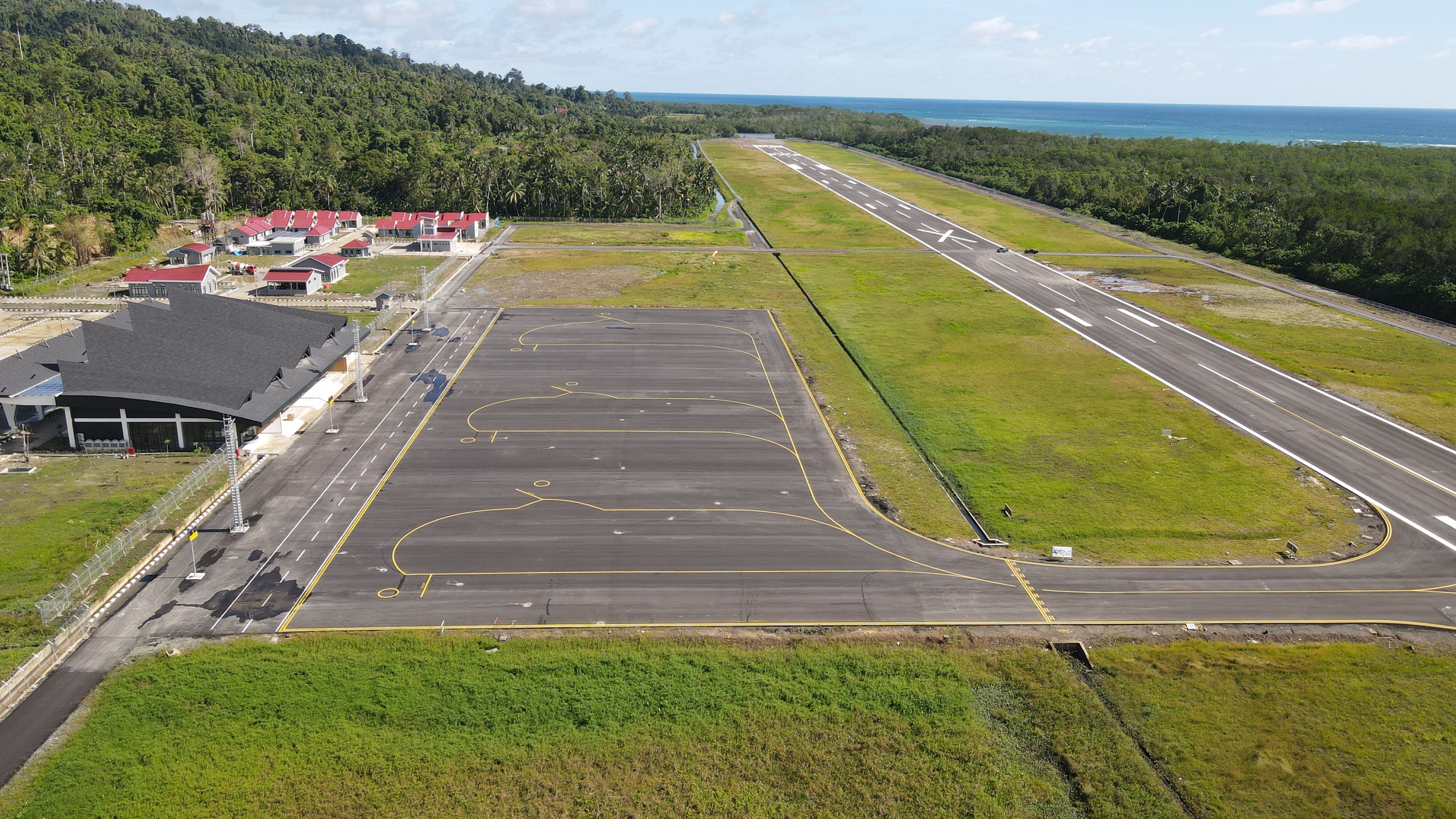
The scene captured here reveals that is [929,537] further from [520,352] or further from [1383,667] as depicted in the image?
[520,352]

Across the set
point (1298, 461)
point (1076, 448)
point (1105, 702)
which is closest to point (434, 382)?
point (1076, 448)

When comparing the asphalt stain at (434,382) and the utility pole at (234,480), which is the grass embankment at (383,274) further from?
the utility pole at (234,480)

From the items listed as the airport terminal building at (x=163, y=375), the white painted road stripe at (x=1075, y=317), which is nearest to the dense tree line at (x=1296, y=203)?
the white painted road stripe at (x=1075, y=317)

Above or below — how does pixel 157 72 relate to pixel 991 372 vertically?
above

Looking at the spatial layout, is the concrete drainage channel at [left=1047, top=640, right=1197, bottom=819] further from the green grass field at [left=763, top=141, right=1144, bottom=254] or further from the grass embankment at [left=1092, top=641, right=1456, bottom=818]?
the green grass field at [left=763, top=141, right=1144, bottom=254]

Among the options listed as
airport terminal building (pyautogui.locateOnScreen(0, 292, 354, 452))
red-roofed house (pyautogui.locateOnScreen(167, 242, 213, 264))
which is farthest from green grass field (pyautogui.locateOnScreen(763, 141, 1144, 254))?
airport terminal building (pyautogui.locateOnScreen(0, 292, 354, 452))

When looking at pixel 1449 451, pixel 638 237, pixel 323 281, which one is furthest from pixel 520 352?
pixel 1449 451

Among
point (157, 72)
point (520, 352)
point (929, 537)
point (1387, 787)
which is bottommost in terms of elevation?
point (1387, 787)
